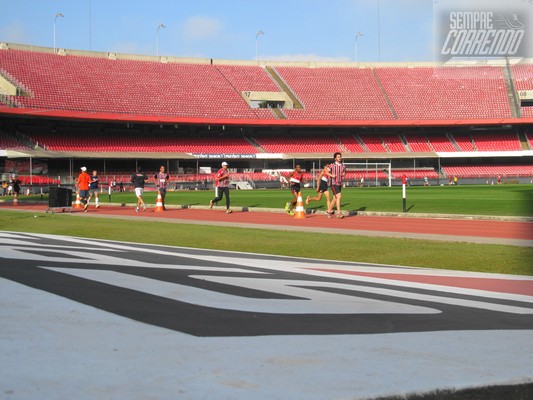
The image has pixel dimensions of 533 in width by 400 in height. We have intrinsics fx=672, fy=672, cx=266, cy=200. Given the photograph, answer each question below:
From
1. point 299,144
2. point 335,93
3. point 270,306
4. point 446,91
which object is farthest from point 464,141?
point 270,306

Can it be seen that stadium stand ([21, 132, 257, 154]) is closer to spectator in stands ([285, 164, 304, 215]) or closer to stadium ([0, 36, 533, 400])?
stadium ([0, 36, 533, 400])

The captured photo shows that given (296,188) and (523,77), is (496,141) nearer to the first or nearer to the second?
(523,77)

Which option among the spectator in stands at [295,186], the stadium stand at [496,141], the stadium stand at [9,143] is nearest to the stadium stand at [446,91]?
the stadium stand at [496,141]

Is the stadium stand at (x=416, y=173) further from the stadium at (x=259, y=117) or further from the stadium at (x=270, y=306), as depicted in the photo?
the stadium at (x=270, y=306)

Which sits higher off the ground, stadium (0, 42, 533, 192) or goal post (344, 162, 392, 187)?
stadium (0, 42, 533, 192)

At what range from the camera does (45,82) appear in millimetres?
65625

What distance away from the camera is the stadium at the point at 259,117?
210ft

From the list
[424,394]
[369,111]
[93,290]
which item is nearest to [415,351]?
[424,394]

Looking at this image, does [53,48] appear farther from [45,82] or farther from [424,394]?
[424,394]

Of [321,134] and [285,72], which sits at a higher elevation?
[285,72]

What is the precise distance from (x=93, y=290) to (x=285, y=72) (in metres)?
78.3

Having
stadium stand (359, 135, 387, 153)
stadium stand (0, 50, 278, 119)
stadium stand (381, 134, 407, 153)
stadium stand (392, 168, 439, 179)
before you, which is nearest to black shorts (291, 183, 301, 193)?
stadium stand (0, 50, 278, 119)

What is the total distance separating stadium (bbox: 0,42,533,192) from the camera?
63.9m

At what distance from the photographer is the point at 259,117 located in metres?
72.5
